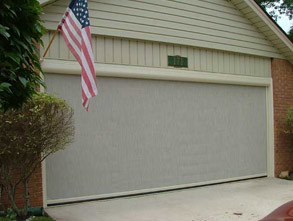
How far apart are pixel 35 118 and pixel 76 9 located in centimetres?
173

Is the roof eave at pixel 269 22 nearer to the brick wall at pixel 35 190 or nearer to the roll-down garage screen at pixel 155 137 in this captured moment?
the roll-down garage screen at pixel 155 137

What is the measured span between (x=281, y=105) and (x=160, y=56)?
420 centimetres

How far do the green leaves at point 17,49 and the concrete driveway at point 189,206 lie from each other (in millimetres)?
3194

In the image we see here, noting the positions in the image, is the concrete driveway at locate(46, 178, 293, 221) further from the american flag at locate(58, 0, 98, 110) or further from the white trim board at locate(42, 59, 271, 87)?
the white trim board at locate(42, 59, 271, 87)

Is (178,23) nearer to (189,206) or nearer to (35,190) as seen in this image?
(189,206)

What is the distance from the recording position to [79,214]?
566cm

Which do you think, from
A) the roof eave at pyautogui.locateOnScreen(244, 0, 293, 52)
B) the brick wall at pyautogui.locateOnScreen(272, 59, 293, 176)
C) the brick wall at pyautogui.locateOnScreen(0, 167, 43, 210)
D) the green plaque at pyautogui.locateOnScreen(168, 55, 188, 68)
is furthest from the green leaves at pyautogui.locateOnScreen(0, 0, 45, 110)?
the brick wall at pyautogui.locateOnScreen(272, 59, 293, 176)

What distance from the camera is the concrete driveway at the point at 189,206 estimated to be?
18.2 ft

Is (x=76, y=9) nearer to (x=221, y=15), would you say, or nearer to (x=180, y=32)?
(x=180, y=32)

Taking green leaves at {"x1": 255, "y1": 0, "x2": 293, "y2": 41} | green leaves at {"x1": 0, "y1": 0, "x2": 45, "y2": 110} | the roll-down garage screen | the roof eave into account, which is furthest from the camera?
green leaves at {"x1": 255, "y1": 0, "x2": 293, "y2": 41}

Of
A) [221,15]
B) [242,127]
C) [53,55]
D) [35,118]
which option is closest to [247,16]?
[221,15]

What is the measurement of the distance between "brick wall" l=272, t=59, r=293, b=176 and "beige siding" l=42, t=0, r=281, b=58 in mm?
476

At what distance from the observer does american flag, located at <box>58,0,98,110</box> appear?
474 centimetres

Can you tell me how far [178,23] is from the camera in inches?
294
